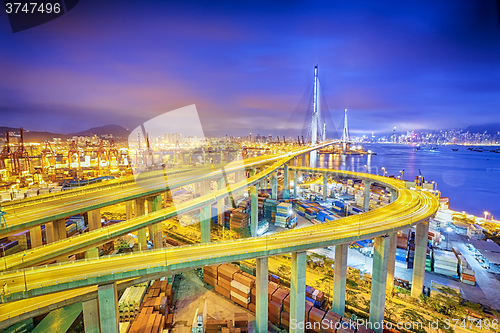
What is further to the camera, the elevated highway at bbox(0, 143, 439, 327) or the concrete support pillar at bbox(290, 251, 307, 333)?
the concrete support pillar at bbox(290, 251, 307, 333)

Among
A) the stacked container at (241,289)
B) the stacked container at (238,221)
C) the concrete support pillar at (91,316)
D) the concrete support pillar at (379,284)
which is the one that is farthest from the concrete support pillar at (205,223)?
the concrete support pillar at (379,284)

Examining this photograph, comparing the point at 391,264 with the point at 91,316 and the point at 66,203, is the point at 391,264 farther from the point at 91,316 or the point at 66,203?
the point at 66,203

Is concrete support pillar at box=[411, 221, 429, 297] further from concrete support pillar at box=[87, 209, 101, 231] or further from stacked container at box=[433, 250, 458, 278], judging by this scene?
concrete support pillar at box=[87, 209, 101, 231]

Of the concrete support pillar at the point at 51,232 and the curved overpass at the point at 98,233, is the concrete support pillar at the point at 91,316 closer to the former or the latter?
the curved overpass at the point at 98,233

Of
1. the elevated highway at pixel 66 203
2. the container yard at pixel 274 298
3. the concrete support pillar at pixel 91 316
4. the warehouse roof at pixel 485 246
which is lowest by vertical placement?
the warehouse roof at pixel 485 246

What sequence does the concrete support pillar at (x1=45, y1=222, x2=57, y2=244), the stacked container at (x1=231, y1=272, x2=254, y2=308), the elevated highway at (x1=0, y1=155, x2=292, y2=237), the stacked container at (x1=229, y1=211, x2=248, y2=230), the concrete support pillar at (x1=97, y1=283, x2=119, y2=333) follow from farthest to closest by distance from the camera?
the stacked container at (x1=229, y1=211, x2=248, y2=230) → the concrete support pillar at (x1=45, y1=222, x2=57, y2=244) → the stacked container at (x1=231, y1=272, x2=254, y2=308) → the elevated highway at (x1=0, y1=155, x2=292, y2=237) → the concrete support pillar at (x1=97, y1=283, x2=119, y2=333)

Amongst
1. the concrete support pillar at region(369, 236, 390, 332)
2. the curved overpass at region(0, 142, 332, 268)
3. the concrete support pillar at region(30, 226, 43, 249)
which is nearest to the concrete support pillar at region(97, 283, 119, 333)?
the curved overpass at region(0, 142, 332, 268)

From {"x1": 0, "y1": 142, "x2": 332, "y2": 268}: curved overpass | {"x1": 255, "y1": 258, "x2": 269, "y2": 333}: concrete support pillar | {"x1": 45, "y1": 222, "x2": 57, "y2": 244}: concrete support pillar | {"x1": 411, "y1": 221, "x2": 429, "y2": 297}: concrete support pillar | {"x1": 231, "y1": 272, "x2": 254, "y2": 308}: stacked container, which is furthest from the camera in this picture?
{"x1": 411, "y1": 221, "x2": 429, "y2": 297}: concrete support pillar
